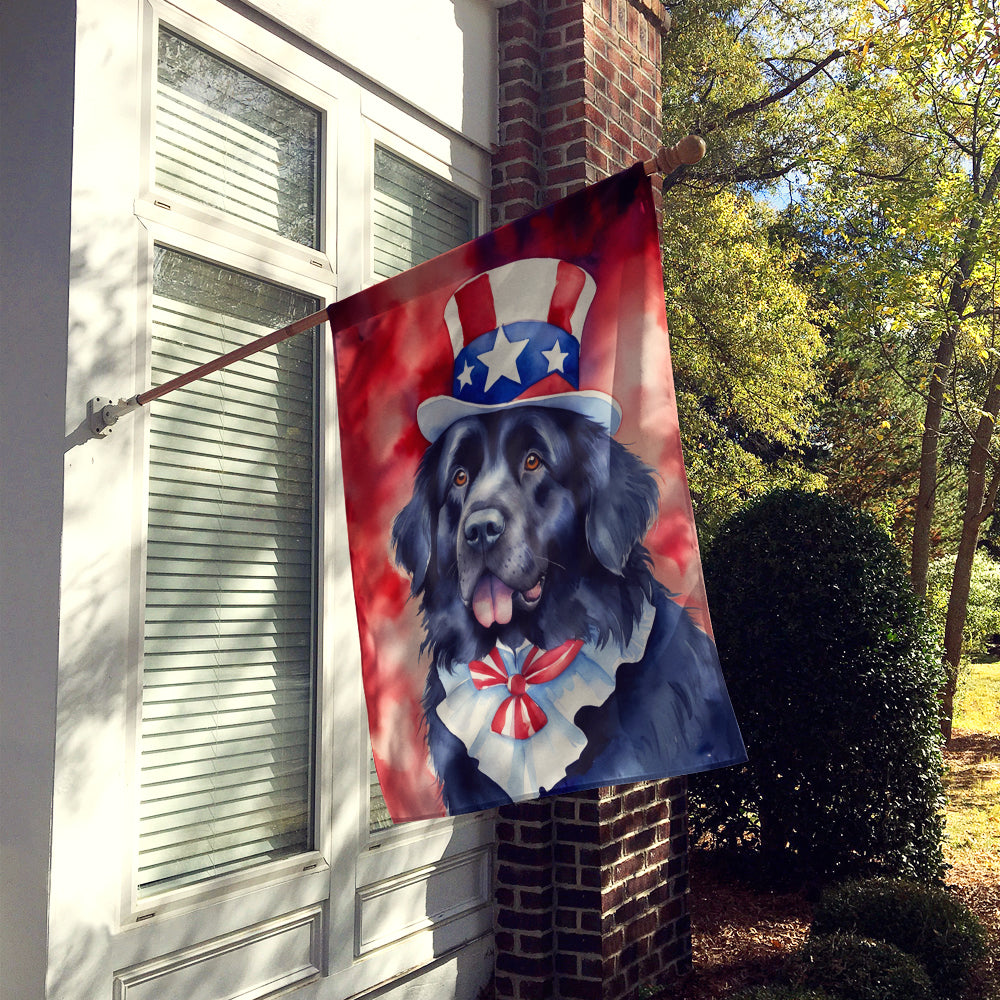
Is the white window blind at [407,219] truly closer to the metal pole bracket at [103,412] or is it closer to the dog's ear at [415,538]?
the metal pole bracket at [103,412]

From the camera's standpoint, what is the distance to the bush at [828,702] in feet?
19.4

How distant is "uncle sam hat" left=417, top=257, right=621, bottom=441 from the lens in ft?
8.21

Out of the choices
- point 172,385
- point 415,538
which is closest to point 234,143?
point 172,385

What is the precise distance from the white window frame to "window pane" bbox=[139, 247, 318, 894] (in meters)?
0.07

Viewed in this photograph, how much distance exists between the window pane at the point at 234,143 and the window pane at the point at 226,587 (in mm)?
265

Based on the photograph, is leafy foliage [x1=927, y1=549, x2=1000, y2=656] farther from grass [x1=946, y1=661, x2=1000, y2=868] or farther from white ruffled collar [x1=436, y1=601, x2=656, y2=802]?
white ruffled collar [x1=436, y1=601, x2=656, y2=802]

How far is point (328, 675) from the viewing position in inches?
145

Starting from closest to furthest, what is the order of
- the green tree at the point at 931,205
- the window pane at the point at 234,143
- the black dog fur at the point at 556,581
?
the black dog fur at the point at 556,581 < the window pane at the point at 234,143 < the green tree at the point at 931,205

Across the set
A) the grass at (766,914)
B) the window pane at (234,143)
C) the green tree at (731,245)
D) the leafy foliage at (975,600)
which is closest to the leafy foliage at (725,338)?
the green tree at (731,245)

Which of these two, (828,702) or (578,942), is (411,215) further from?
(828,702)

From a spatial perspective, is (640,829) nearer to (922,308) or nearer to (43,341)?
(43,341)

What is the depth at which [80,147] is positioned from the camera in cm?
289

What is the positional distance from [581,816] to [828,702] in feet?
7.15

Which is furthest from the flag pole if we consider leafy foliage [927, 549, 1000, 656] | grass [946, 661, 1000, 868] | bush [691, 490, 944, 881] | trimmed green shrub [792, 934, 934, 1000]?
leafy foliage [927, 549, 1000, 656]
